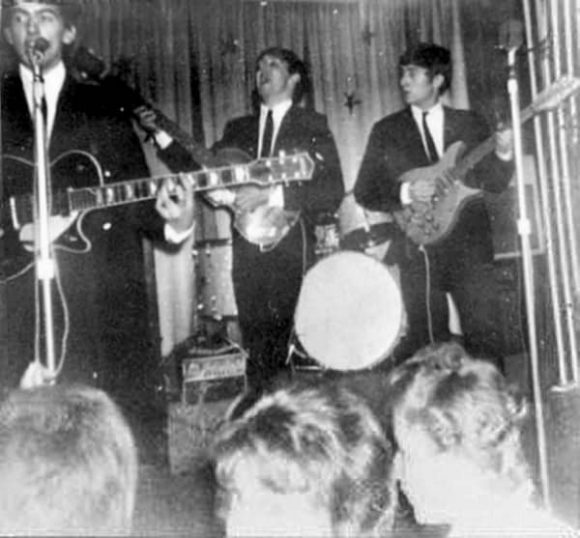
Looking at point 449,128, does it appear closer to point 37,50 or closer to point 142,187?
point 142,187

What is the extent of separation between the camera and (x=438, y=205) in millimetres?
2816

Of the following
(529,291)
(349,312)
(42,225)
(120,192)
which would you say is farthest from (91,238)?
(529,291)

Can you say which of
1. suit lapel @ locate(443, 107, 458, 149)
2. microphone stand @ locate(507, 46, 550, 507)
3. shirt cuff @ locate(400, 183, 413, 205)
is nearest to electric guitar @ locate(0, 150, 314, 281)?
shirt cuff @ locate(400, 183, 413, 205)

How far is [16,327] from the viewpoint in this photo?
7.60 ft

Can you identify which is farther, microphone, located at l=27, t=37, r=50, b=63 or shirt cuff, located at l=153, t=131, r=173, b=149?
shirt cuff, located at l=153, t=131, r=173, b=149

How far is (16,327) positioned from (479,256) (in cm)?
154

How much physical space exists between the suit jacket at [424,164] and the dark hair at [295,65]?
30cm

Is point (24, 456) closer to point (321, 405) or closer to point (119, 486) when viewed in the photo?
point (119, 486)

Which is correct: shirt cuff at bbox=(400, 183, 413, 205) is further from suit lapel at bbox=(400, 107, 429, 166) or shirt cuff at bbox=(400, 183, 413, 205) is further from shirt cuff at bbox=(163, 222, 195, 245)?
shirt cuff at bbox=(163, 222, 195, 245)

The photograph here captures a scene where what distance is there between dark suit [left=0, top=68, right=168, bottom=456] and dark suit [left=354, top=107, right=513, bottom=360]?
0.84 metres

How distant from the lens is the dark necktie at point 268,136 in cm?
292

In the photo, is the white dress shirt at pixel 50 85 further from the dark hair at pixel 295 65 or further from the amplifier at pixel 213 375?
the amplifier at pixel 213 375

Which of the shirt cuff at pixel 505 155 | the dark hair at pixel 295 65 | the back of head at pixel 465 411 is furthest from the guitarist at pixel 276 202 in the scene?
the back of head at pixel 465 411

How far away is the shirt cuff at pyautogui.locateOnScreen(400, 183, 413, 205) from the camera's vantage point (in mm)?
2867
